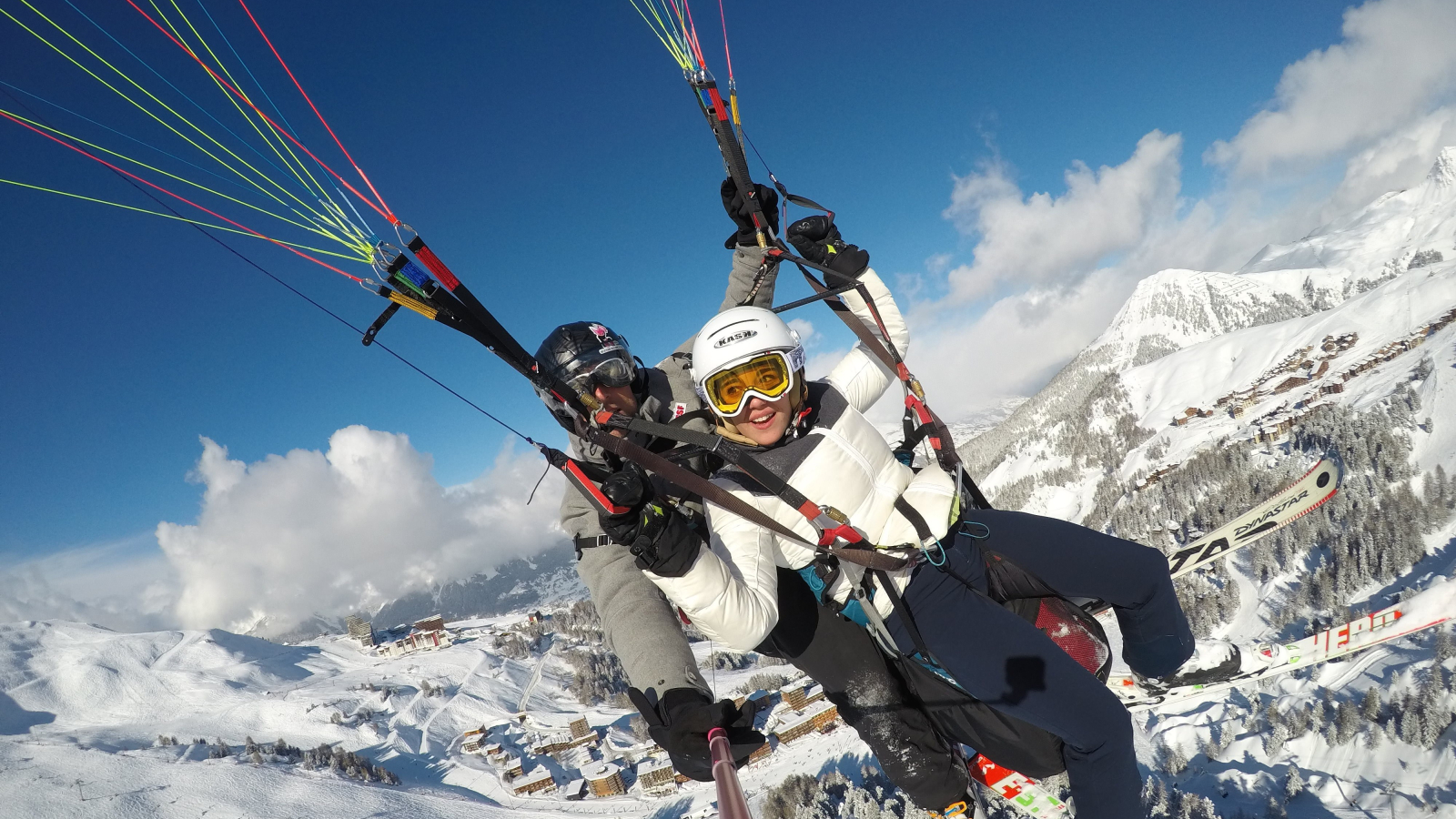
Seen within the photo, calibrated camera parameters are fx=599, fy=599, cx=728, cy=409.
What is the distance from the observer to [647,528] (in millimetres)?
3160

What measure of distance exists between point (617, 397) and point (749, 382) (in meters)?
1.18

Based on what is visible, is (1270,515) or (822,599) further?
(1270,515)

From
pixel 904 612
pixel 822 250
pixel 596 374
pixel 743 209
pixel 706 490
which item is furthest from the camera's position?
pixel 743 209

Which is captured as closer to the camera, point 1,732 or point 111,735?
point 111,735

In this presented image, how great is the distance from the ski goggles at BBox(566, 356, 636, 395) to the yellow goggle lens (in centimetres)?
78

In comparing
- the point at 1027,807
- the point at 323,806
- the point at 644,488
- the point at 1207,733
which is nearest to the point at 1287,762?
the point at 1207,733

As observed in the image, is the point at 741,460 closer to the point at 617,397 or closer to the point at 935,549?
the point at 617,397

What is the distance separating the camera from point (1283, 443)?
7731cm

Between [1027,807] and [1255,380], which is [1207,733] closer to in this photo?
[1027,807]

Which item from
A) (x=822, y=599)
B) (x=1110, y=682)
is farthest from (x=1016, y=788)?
(x=822, y=599)

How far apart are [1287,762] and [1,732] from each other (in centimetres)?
13162

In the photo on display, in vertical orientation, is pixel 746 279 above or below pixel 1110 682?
above

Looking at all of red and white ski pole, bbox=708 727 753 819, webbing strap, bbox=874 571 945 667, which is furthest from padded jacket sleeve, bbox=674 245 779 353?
red and white ski pole, bbox=708 727 753 819

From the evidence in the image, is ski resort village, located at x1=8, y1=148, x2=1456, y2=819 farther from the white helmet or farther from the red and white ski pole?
the white helmet
